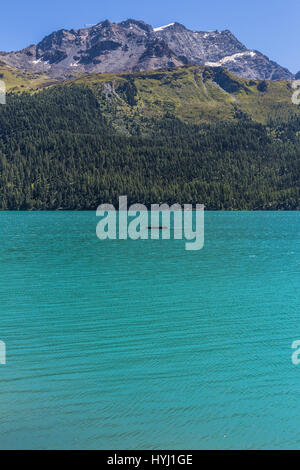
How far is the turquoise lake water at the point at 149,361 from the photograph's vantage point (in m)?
19.3

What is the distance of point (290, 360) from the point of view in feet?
93.7

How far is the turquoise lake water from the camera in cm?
1934

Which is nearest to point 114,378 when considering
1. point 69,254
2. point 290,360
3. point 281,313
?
point 290,360

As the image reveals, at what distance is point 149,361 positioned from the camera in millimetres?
27812

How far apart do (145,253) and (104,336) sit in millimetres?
54456

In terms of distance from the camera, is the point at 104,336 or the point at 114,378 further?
the point at 104,336

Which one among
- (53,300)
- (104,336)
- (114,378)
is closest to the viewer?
(114,378)

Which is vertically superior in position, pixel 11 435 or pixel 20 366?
pixel 20 366

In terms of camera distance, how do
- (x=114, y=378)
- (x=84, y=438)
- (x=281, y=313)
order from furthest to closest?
(x=281, y=313), (x=114, y=378), (x=84, y=438)

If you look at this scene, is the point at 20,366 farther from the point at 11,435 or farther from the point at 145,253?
the point at 145,253
